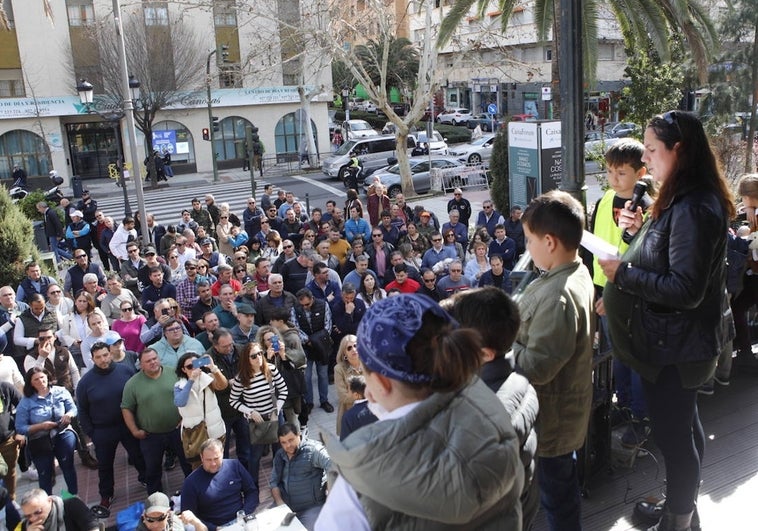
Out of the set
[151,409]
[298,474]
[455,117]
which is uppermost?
[455,117]

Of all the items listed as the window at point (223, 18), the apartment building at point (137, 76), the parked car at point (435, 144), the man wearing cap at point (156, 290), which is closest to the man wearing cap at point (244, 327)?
the man wearing cap at point (156, 290)

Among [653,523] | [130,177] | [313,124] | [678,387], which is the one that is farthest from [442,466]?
[313,124]

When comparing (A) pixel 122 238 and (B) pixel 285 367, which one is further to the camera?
(A) pixel 122 238

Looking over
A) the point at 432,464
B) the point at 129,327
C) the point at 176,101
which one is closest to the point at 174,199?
the point at 176,101

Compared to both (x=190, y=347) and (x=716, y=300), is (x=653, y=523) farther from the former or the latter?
(x=190, y=347)

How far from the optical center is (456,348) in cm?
176

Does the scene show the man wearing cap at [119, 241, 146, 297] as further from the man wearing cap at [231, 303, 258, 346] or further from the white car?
the white car

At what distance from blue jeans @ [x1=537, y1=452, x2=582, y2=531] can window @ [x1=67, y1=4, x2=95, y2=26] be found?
37802 millimetres

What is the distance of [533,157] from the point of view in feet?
50.7

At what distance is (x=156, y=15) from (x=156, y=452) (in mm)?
32976

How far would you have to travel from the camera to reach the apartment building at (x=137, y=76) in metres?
34.3

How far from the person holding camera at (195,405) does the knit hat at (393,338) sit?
17.7 feet

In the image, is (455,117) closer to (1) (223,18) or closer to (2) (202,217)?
(1) (223,18)

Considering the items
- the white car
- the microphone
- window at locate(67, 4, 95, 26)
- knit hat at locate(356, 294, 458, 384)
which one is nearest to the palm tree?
the microphone
